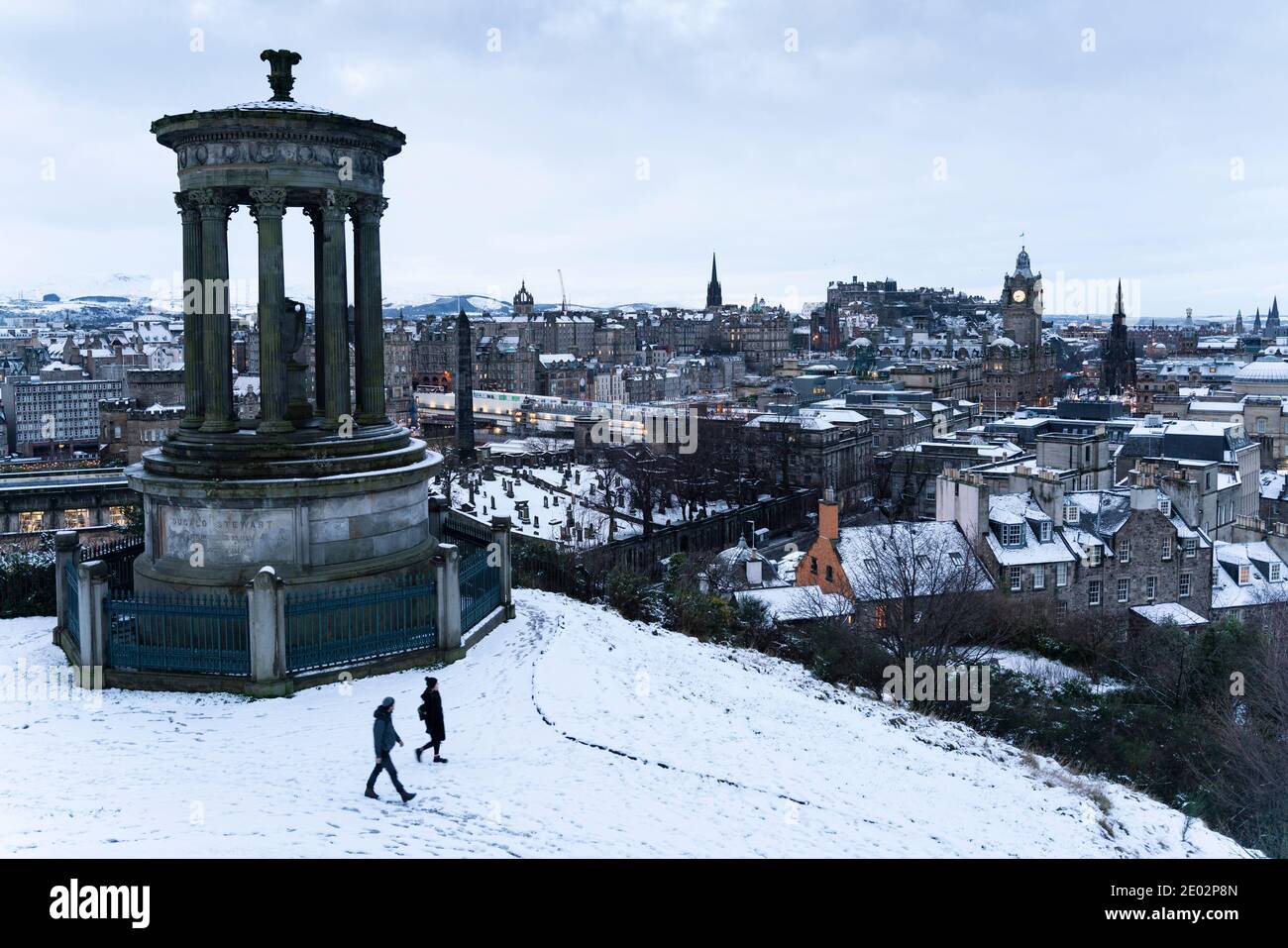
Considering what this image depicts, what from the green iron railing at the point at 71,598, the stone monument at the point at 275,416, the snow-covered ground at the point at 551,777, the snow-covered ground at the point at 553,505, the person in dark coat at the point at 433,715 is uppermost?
the stone monument at the point at 275,416

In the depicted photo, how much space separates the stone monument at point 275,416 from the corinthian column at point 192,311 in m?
0.03

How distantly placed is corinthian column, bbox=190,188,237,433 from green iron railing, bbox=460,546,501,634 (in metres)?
→ 4.64

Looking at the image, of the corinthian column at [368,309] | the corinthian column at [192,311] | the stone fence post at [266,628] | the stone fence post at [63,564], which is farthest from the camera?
the corinthian column at [368,309]

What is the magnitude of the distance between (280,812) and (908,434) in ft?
356

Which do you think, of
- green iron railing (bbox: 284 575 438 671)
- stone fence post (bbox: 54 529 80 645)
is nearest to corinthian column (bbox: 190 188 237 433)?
stone fence post (bbox: 54 529 80 645)

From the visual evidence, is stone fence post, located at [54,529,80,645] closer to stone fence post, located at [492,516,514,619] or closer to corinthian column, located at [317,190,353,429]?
corinthian column, located at [317,190,353,429]

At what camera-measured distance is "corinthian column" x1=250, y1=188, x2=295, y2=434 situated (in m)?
18.3

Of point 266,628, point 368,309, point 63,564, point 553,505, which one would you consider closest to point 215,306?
point 368,309

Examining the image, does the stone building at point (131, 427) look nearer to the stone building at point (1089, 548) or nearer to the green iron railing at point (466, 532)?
the stone building at point (1089, 548)

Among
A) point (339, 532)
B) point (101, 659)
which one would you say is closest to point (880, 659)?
point (339, 532)

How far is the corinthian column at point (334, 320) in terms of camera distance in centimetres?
1903

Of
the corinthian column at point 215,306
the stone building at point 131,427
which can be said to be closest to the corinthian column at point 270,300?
the corinthian column at point 215,306

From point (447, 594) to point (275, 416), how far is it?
4464mm

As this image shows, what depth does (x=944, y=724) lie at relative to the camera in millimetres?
20438
